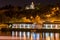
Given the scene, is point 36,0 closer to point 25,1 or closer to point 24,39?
point 25,1

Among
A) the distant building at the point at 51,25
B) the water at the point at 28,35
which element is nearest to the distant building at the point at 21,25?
the water at the point at 28,35

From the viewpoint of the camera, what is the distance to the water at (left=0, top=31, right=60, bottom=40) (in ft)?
11.0

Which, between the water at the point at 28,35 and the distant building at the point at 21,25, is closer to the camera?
the water at the point at 28,35

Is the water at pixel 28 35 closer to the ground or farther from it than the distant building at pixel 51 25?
closer to the ground

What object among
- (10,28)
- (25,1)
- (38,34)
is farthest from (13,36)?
(25,1)

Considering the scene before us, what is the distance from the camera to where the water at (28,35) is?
3350 mm

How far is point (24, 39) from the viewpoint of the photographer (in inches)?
128

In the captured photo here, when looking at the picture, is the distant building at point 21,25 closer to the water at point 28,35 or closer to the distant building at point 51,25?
the water at point 28,35

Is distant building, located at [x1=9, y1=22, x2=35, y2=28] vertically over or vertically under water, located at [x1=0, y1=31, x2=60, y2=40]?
over

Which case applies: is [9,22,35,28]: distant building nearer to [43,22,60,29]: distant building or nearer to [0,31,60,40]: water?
[0,31,60,40]: water

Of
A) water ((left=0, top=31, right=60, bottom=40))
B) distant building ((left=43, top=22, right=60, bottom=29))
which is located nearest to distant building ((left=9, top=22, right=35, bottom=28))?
water ((left=0, top=31, right=60, bottom=40))

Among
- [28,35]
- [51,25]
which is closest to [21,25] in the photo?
[28,35]

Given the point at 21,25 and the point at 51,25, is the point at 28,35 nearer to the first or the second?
the point at 21,25

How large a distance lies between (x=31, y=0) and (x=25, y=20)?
0.37m
